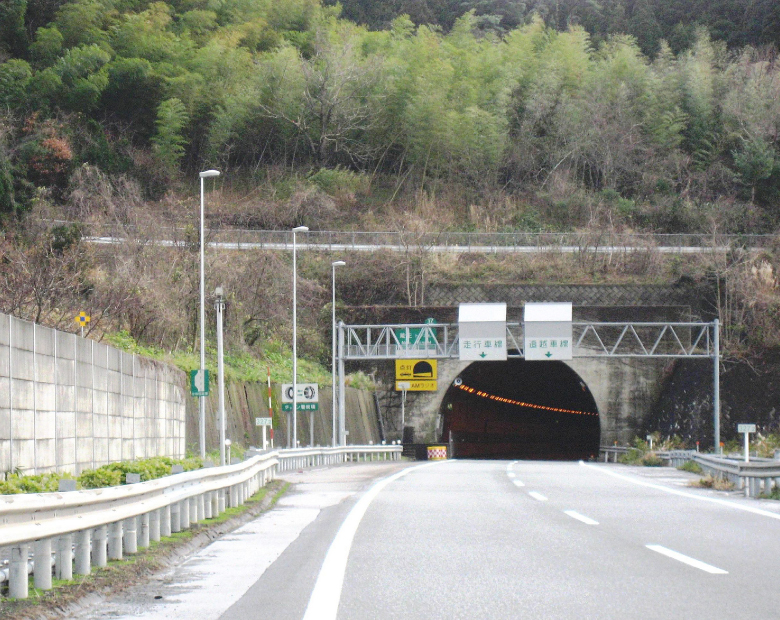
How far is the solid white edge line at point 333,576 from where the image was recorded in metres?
7.13

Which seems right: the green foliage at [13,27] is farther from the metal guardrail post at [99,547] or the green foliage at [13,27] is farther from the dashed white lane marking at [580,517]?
the metal guardrail post at [99,547]

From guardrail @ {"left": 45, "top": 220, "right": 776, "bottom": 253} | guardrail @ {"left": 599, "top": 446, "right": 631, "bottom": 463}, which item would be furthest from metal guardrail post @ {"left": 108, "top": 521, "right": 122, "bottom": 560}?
guardrail @ {"left": 45, "top": 220, "right": 776, "bottom": 253}

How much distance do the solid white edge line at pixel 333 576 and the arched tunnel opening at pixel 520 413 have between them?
4588cm

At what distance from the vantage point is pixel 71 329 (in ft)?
94.1

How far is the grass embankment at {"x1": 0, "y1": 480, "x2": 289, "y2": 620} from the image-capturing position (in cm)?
688

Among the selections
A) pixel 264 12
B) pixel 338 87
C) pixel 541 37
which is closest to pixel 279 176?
pixel 338 87

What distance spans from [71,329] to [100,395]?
386 inches

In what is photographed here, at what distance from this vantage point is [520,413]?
8269cm

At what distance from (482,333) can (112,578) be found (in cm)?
4079

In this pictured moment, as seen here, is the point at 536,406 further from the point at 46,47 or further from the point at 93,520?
the point at 93,520

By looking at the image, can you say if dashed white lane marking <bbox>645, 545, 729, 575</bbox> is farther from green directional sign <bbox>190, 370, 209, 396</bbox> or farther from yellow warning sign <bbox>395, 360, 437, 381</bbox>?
yellow warning sign <bbox>395, 360, 437, 381</bbox>

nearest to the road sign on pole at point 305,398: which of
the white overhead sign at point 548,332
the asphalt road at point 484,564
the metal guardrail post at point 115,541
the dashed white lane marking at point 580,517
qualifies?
the white overhead sign at point 548,332

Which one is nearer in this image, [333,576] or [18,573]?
[18,573]

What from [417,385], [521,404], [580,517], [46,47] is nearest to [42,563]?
[580,517]
